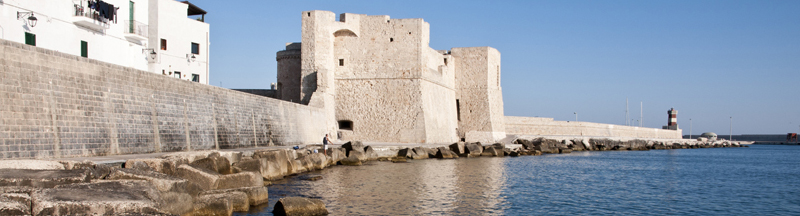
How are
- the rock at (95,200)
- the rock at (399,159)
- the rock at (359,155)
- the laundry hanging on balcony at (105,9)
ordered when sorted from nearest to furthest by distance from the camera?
the rock at (95,200), the laundry hanging on balcony at (105,9), the rock at (359,155), the rock at (399,159)

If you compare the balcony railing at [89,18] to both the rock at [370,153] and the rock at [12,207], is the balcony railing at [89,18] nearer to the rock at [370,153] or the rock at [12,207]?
the rock at [370,153]

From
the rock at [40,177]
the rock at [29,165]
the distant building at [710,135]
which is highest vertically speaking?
the rock at [29,165]

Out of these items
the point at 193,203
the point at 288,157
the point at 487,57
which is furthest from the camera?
the point at 487,57

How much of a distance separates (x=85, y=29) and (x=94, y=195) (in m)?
13.4

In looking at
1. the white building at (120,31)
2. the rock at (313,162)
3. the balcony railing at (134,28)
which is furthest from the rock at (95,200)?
the balcony railing at (134,28)

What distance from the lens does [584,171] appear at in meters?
20.0

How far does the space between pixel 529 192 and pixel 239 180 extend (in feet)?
22.0

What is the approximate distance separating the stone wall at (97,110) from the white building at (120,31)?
453cm

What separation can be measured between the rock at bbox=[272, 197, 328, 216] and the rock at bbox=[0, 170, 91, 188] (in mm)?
2738

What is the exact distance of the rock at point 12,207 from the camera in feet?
17.9

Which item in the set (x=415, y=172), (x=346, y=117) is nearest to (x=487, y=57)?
(x=346, y=117)

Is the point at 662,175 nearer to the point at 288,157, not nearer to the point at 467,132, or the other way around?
the point at 288,157

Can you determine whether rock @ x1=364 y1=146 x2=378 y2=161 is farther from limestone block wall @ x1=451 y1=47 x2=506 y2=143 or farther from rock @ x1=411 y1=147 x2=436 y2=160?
limestone block wall @ x1=451 y1=47 x2=506 y2=143

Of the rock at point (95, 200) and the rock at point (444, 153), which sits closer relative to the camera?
the rock at point (95, 200)
